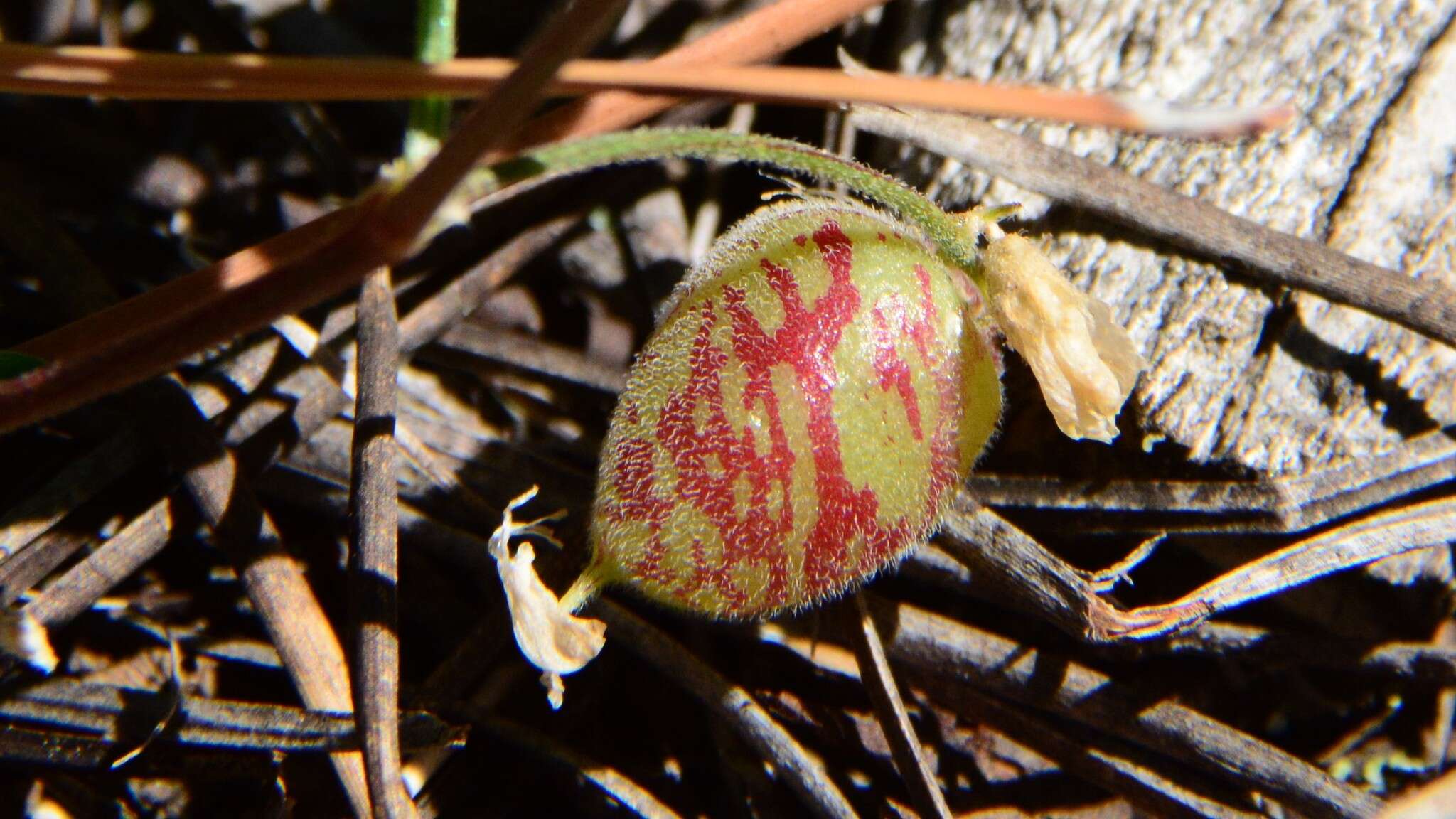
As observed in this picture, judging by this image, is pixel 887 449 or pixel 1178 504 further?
pixel 1178 504

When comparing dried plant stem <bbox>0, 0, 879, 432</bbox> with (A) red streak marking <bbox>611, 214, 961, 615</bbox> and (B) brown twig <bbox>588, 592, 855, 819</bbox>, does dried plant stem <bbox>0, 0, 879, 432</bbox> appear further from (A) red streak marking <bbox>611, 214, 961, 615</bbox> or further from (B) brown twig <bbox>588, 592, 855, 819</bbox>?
(B) brown twig <bbox>588, 592, 855, 819</bbox>

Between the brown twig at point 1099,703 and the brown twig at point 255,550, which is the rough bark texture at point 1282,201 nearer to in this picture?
the brown twig at point 1099,703

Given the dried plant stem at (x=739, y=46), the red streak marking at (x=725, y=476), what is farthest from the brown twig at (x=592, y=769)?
the dried plant stem at (x=739, y=46)

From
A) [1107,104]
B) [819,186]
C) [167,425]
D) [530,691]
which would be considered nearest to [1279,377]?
[1107,104]

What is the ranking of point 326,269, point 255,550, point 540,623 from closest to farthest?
1. point 326,269
2. point 540,623
3. point 255,550

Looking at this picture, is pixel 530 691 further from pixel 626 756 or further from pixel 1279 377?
pixel 1279 377

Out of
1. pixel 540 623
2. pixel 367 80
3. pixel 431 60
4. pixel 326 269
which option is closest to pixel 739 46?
pixel 431 60

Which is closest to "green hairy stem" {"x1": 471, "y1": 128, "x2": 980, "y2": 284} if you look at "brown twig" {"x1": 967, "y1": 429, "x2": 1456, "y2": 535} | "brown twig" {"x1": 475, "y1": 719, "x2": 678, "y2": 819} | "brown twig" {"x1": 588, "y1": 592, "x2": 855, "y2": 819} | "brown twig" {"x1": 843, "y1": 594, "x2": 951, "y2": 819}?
"brown twig" {"x1": 967, "y1": 429, "x2": 1456, "y2": 535}

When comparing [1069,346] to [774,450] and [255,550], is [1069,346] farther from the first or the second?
[255,550]
